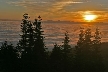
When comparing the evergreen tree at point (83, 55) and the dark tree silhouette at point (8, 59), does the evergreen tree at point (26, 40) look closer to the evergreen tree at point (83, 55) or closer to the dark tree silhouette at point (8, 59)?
the dark tree silhouette at point (8, 59)

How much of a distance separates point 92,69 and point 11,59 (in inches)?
984

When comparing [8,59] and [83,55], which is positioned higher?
[83,55]

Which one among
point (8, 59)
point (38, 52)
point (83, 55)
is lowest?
point (8, 59)

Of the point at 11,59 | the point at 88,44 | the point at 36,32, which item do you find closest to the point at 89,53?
the point at 88,44

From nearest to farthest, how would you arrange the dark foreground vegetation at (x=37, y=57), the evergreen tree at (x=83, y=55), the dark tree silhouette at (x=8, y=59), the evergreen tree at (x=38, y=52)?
the dark tree silhouette at (x=8, y=59) < the dark foreground vegetation at (x=37, y=57) < the evergreen tree at (x=38, y=52) < the evergreen tree at (x=83, y=55)

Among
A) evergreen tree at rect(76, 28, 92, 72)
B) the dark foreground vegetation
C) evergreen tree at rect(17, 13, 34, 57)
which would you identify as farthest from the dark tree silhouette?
evergreen tree at rect(76, 28, 92, 72)

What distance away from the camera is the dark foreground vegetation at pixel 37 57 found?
42.6 meters

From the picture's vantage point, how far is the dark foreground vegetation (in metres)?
42.6

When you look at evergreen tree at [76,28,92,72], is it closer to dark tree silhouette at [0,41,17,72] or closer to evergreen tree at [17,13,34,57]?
evergreen tree at [17,13,34,57]

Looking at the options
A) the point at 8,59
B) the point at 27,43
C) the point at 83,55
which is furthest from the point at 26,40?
the point at 83,55

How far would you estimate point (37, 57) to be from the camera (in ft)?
153

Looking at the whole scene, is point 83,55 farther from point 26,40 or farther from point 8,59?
point 8,59

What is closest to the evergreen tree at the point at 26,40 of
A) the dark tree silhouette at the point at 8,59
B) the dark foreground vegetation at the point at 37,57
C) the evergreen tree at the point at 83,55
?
the dark foreground vegetation at the point at 37,57

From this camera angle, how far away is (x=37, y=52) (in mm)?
47531
